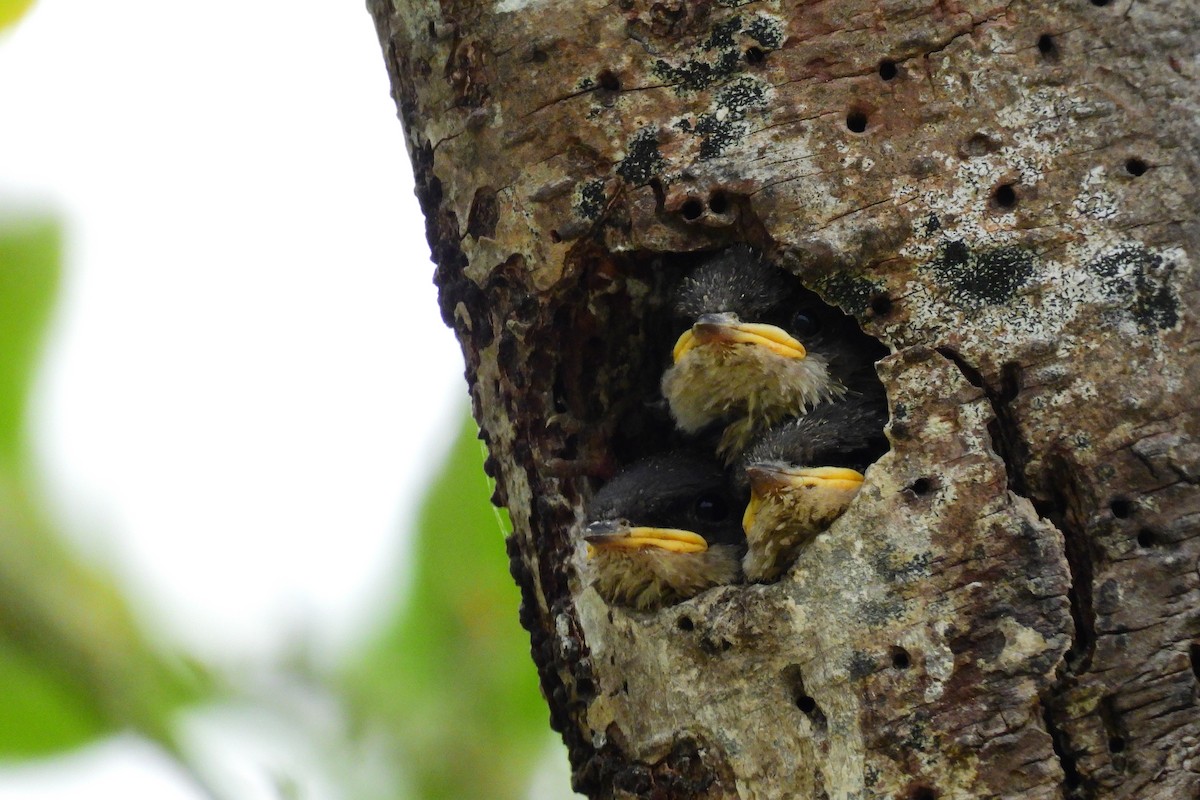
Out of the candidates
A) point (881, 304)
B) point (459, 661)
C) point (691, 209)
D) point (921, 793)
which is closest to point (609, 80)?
point (691, 209)

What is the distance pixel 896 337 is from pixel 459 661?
1.82 meters

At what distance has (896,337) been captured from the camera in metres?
2.63

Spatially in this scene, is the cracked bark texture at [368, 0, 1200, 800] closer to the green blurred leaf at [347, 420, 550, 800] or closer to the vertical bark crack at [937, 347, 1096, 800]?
the vertical bark crack at [937, 347, 1096, 800]

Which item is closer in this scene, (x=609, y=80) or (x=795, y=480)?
(x=795, y=480)

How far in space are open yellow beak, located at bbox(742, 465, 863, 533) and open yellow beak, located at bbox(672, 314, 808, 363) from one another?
32cm

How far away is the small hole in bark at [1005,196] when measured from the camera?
8.63 ft

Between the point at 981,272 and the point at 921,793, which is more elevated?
the point at 981,272

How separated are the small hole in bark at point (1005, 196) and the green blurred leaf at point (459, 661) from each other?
1.80 metres

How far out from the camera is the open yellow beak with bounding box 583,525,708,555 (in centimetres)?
287

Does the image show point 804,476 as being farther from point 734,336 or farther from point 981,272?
point 981,272

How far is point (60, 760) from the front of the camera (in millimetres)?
3232

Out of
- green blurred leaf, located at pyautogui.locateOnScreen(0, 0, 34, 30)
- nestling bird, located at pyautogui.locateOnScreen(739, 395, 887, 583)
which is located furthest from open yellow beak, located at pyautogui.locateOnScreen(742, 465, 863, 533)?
green blurred leaf, located at pyautogui.locateOnScreen(0, 0, 34, 30)

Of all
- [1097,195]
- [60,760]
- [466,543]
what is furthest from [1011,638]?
[60,760]

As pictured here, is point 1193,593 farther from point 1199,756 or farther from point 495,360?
point 495,360
